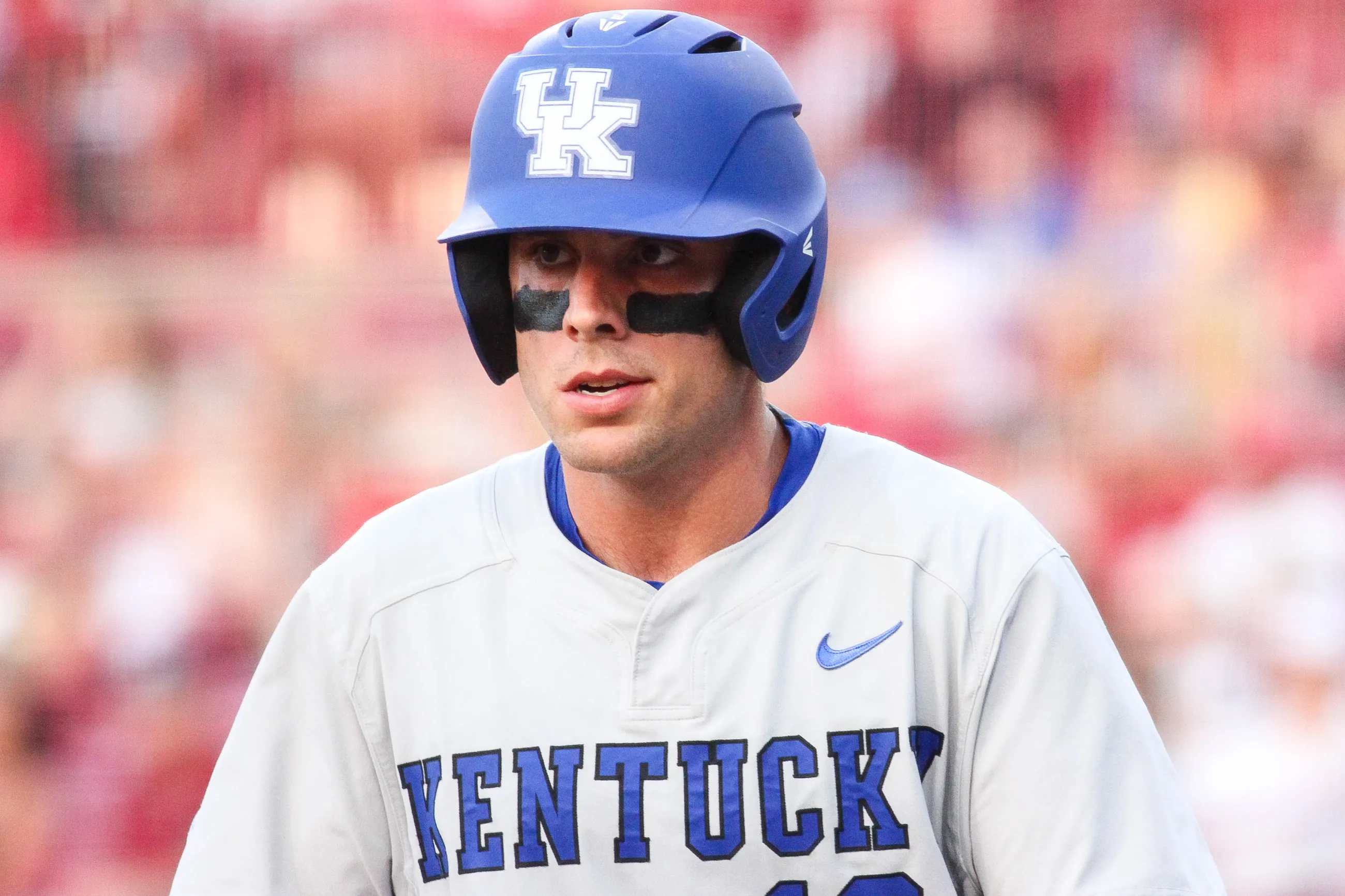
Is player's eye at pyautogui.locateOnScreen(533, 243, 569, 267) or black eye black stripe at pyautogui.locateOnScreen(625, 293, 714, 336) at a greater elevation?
player's eye at pyautogui.locateOnScreen(533, 243, 569, 267)

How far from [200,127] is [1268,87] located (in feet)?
11.5

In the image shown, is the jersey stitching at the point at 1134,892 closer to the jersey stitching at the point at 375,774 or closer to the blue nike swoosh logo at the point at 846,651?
the blue nike swoosh logo at the point at 846,651

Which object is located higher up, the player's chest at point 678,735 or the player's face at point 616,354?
the player's face at point 616,354

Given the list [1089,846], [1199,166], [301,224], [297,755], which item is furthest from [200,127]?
[1089,846]

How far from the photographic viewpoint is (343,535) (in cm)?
513

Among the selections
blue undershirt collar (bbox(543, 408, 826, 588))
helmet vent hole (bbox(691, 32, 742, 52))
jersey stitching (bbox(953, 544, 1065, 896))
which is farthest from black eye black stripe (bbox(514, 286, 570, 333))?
jersey stitching (bbox(953, 544, 1065, 896))

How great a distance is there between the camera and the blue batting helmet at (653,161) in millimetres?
1834

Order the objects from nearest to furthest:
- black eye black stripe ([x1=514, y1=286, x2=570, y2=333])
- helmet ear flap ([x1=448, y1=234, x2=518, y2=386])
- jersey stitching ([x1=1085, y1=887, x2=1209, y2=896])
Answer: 1. jersey stitching ([x1=1085, y1=887, x2=1209, y2=896])
2. black eye black stripe ([x1=514, y1=286, x2=570, y2=333])
3. helmet ear flap ([x1=448, y1=234, x2=518, y2=386])

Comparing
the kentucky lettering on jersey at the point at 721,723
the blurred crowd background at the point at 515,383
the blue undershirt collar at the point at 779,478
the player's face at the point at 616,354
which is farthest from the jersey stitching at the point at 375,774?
the blurred crowd background at the point at 515,383

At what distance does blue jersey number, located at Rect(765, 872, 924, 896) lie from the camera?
1.85m

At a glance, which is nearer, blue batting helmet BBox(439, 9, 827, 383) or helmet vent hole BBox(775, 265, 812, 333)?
blue batting helmet BBox(439, 9, 827, 383)

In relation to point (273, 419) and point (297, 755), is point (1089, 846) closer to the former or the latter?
point (297, 755)

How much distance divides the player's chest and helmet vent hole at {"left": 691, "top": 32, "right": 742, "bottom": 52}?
2.07 ft

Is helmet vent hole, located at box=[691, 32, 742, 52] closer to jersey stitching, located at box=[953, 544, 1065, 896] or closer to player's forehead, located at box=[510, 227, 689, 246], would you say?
player's forehead, located at box=[510, 227, 689, 246]
